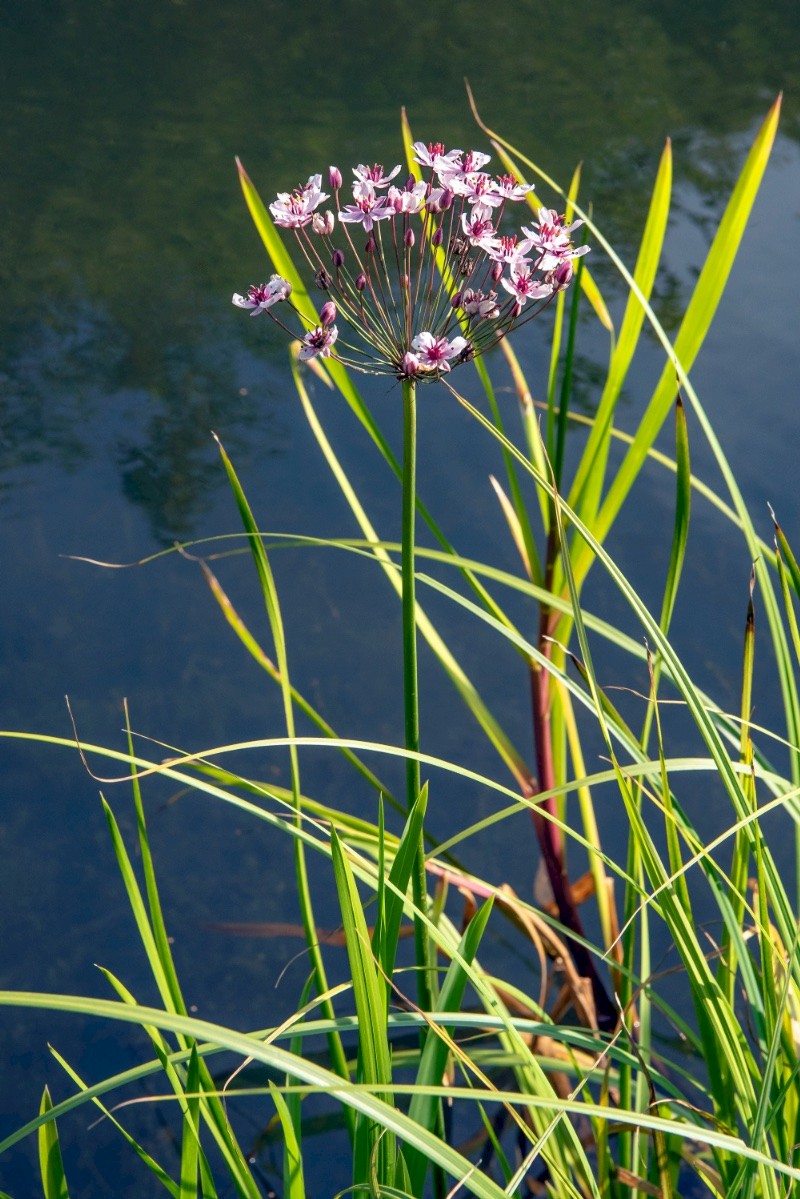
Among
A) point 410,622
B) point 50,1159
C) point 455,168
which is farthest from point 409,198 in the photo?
point 50,1159

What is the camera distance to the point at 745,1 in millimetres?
2584

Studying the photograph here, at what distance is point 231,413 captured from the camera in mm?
1526

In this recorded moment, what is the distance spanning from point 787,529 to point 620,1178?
869 millimetres

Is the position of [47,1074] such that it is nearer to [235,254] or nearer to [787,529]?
[787,529]

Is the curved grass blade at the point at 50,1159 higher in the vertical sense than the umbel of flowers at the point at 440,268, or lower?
lower

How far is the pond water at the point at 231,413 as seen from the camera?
1030 mm

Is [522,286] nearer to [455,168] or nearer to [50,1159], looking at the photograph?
[455,168]

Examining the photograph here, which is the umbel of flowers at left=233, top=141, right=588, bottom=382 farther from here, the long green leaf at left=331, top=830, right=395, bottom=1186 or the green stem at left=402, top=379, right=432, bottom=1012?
the long green leaf at left=331, top=830, right=395, bottom=1186

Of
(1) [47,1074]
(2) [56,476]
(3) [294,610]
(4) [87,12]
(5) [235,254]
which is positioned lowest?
(1) [47,1074]

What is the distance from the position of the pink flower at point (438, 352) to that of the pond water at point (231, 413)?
43cm

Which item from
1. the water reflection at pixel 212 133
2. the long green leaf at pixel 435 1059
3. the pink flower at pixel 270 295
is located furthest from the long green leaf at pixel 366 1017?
the water reflection at pixel 212 133

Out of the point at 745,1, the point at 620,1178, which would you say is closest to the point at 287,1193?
Answer: the point at 620,1178

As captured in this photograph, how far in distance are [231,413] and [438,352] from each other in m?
1.05

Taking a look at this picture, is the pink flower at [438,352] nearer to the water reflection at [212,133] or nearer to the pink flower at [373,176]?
the pink flower at [373,176]
